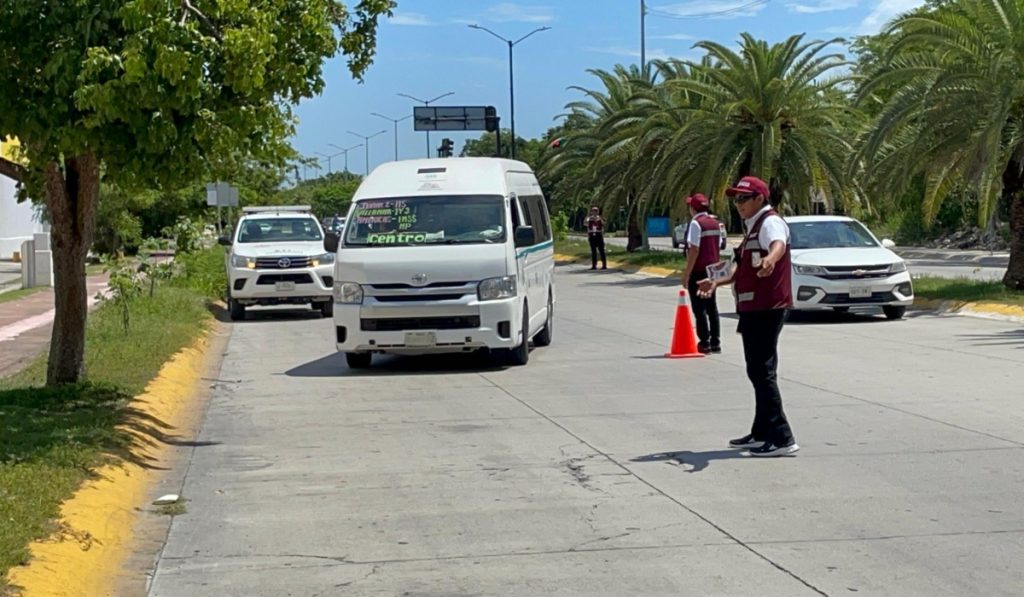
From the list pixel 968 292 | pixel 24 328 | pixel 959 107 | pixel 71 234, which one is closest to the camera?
pixel 71 234

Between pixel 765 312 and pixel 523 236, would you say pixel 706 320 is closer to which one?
pixel 523 236

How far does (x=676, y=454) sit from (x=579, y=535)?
8.14 ft

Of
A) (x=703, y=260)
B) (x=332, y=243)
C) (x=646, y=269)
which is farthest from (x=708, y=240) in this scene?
(x=646, y=269)

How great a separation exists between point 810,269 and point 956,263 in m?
23.6

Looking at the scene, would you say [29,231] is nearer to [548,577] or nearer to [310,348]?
[310,348]

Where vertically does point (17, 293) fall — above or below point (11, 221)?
below

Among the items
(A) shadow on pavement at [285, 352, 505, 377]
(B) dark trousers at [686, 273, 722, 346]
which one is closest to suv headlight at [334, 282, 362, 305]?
(A) shadow on pavement at [285, 352, 505, 377]

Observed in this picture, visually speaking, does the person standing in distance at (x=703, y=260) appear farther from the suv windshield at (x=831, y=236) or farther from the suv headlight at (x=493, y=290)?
the suv windshield at (x=831, y=236)

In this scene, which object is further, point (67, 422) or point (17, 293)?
point (17, 293)

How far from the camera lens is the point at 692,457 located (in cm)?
960

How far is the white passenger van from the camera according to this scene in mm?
14844

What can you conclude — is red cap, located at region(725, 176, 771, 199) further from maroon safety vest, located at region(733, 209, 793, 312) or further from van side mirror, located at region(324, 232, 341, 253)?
van side mirror, located at region(324, 232, 341, 253)

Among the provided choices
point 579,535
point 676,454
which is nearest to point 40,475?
point 579,535

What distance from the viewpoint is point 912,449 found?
9617 millimetres
